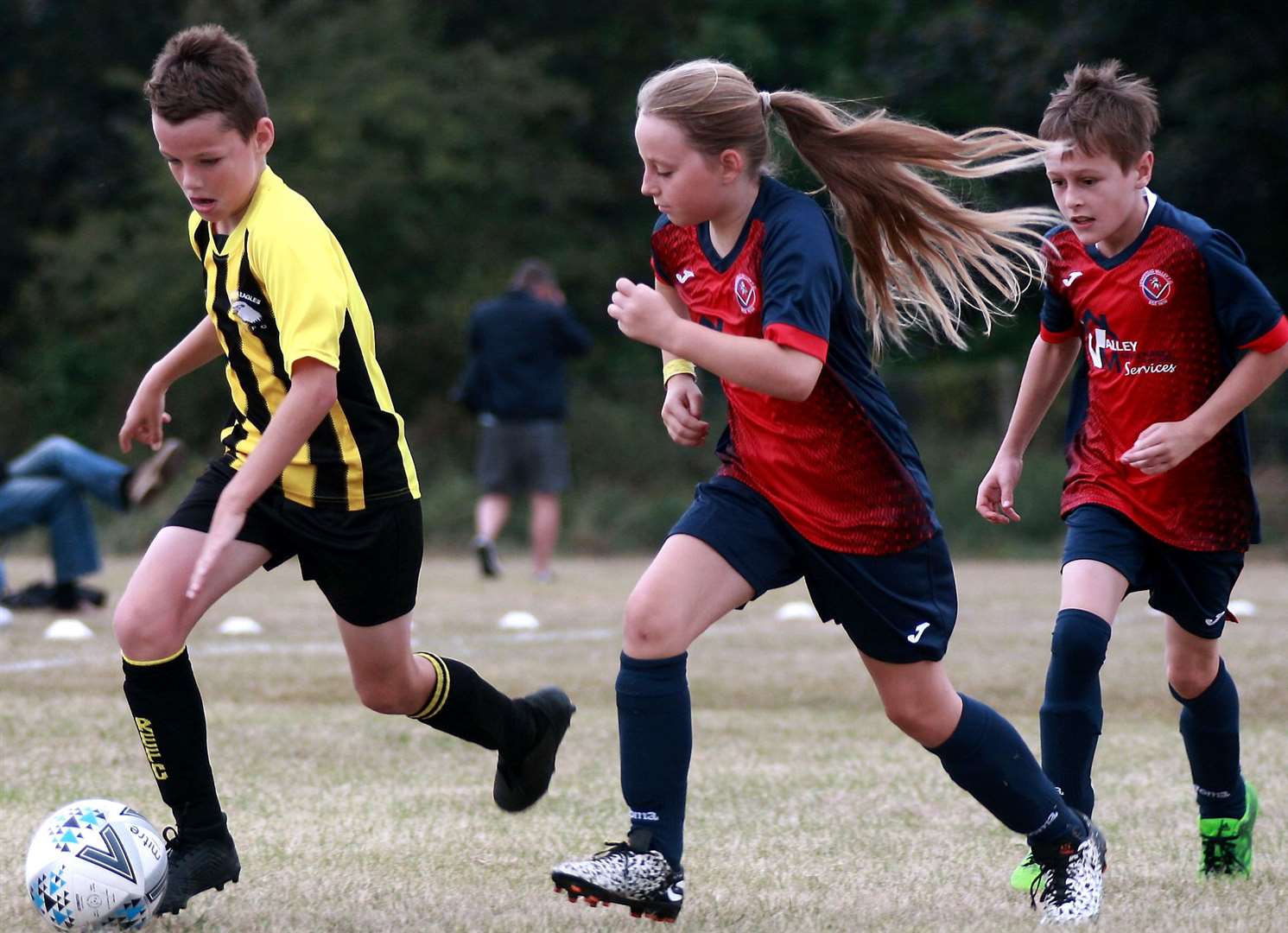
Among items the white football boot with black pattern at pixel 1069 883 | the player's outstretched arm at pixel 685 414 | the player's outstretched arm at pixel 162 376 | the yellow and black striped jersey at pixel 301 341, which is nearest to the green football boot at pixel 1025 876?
the white football boot with black pattern at pixel 1069 883

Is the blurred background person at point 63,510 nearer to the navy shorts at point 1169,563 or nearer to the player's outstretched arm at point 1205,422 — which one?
the navy shorts at point 1169,563

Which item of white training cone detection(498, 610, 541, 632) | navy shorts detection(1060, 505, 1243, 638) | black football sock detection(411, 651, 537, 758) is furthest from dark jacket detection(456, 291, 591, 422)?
navy shorts detection(1060, 505, 1243, 638)

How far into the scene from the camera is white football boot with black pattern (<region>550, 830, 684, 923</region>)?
11.0 feet

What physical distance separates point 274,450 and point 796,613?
707cm

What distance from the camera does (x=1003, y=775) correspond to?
12.1 ft

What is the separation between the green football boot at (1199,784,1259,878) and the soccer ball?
234 cm

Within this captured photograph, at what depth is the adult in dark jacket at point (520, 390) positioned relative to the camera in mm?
12844

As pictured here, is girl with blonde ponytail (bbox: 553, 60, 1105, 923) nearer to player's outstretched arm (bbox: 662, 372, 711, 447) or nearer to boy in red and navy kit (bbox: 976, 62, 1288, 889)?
player's outstretched arm (bbox: 662, 372, 711, 447)

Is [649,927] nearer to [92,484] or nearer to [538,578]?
[92,484]

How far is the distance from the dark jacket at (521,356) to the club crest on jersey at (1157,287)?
8788 millimetres

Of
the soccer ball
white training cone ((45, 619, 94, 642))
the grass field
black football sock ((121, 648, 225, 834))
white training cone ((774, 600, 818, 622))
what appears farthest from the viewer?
white training cone ((774, 600, 818, 622))

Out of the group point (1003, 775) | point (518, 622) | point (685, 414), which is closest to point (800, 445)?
point (685, 414)

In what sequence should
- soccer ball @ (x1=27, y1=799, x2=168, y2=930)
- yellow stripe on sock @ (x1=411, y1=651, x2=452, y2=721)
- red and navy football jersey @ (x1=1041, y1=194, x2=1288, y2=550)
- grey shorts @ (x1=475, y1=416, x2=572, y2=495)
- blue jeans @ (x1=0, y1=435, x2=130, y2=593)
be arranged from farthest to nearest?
grey shorts @ (x1=475, y1=416, x2=572, y2=495) < blue jeans @ (x1=0, y1=435, x2=130, y2=593) < yellow stripe on sock @ (x1=411, y1=651, x2=452, y2=721) < red and navy football jersey @ (x1=1041, y1=194, x2=1288, y2=550) < soccer ball @ (x1=27, y1=799, x2=168, y2=930)

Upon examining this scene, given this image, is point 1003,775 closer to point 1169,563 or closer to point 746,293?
point 1169,563
